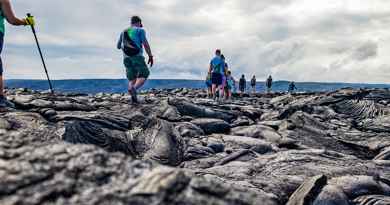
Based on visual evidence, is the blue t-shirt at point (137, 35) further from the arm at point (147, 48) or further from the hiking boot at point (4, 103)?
the hiking boot at point (4, 103)

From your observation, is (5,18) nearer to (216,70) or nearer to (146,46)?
(146,46)

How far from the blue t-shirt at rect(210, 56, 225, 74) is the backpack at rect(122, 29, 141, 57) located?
10850 mm

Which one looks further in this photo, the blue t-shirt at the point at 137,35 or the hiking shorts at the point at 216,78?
the hiking shorts at the point at 216,78

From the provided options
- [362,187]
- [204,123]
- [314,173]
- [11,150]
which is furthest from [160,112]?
[11,150]

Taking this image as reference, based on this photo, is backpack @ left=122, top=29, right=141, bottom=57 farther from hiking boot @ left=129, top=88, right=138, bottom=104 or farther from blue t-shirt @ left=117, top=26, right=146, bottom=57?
Result: hiking boot @ left=129, top=88, right=138, bottom=104

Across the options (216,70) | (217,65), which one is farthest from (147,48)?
(216,70)

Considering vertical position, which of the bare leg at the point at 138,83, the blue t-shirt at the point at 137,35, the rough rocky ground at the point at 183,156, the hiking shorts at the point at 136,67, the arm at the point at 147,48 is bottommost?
the rough rocky ground at the point at 183,156

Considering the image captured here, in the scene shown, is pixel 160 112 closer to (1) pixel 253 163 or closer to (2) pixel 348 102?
(1) pixel 253 163

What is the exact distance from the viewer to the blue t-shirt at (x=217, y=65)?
77.9 feet

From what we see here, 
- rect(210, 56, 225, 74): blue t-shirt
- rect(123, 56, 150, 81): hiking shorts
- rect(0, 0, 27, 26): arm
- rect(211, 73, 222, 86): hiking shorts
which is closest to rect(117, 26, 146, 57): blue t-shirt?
rect(123, 56, 150, 81): hiking shorts

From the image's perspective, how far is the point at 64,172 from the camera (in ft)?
8.41

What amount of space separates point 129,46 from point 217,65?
11.2 metres

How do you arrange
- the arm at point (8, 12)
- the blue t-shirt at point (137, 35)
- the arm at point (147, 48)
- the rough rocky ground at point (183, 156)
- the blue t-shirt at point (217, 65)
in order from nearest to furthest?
the rough rocky ground at point (183, 156), the arm at point (8, 12), the blue t-shirt at point (137, 35), the arm at point (147, 48), the blue t-shirt at point (217, 65)

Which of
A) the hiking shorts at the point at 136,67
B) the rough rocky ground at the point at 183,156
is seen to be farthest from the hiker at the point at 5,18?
the hiking shorts at the point at 136,67
